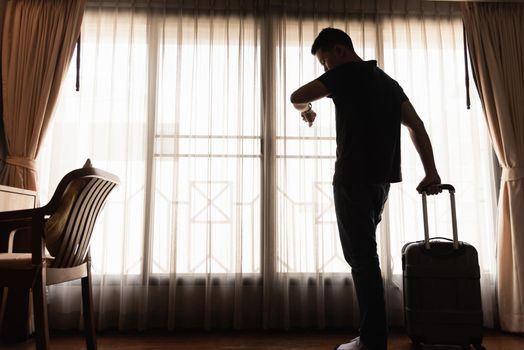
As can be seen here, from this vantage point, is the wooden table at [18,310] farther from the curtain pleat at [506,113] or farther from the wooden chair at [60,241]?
the curtain pleat at [506,113]

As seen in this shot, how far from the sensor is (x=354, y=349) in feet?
5.17

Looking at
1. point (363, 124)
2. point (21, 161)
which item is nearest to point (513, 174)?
point (363, 124)

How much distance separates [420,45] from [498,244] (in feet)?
4.59

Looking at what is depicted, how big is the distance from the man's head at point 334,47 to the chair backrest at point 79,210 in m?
1.04

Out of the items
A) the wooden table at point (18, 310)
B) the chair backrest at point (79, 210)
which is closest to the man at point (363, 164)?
the chair backrest at point (79, 210)

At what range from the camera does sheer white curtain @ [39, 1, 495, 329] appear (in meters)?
2.41

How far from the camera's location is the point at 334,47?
167 cm

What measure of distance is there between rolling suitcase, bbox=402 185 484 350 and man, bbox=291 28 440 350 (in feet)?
1.19

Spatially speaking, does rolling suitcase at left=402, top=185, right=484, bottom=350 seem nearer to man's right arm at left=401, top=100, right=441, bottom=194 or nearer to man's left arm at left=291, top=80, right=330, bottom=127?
man's right arm at left=401, top=100, right=441, bottom=194

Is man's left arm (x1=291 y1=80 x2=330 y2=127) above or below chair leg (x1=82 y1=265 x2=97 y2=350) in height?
above

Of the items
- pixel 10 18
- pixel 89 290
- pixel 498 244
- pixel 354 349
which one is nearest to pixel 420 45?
pixel 498 244

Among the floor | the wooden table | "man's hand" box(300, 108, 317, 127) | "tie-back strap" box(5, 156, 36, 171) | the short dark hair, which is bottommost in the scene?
the floor

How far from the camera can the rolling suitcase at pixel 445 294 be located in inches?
69.5

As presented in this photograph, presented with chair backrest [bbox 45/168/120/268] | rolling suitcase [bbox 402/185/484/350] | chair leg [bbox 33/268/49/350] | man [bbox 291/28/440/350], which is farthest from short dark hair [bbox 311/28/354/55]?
chair leg [bbox 33/268/49/350]
